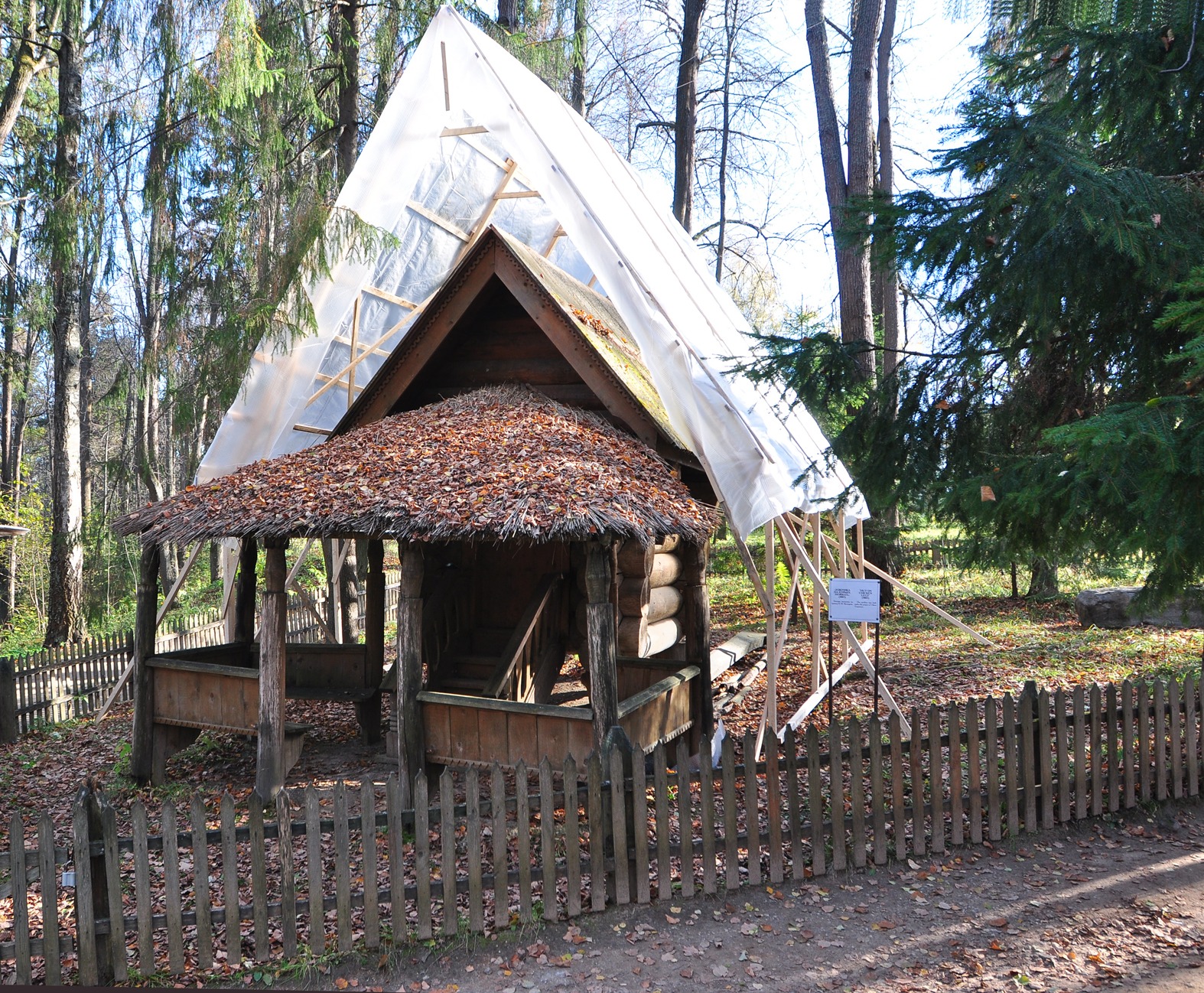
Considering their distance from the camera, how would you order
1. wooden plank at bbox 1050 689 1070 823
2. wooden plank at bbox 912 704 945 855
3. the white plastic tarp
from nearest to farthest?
wooden plank at bbox 912 704 945 855 < wooden plank at bbox 1050 689 1070 823 < the white plastic tarp

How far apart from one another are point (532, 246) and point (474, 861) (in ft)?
33.6

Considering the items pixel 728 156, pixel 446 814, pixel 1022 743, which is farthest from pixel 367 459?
pixel 728 156

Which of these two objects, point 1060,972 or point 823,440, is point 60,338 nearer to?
point 823,440

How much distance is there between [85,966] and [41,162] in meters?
15.8

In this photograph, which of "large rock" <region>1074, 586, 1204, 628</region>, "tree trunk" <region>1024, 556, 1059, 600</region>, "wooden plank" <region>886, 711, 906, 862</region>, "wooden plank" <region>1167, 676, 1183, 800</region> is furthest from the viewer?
"tree trunk" <region>1024, 556, 1059, 600</region>

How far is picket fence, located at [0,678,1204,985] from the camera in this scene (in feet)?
15.3

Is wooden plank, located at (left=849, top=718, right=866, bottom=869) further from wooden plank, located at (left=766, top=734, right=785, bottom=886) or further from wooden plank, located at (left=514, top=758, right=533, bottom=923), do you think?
wooden plank, located at (left=514, top=758, right=533, bottom=923)

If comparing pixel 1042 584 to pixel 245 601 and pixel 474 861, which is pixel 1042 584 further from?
pixel 474 861

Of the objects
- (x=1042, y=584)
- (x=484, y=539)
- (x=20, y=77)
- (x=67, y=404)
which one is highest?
(x=20, y=77)

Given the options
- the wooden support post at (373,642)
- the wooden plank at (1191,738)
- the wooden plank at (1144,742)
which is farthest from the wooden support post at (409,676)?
the wooden plank at (1191,738)

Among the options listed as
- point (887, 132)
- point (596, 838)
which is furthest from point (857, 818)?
point (887, 132)

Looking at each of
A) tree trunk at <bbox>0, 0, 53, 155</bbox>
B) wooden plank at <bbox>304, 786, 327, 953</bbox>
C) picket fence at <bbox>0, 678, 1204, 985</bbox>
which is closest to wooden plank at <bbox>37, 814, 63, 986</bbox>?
picket fence at <bbox>0, 678, 1204, 985</bbox>

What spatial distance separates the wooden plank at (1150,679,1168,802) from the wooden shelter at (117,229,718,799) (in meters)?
3.68

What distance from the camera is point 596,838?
17.8 feet
